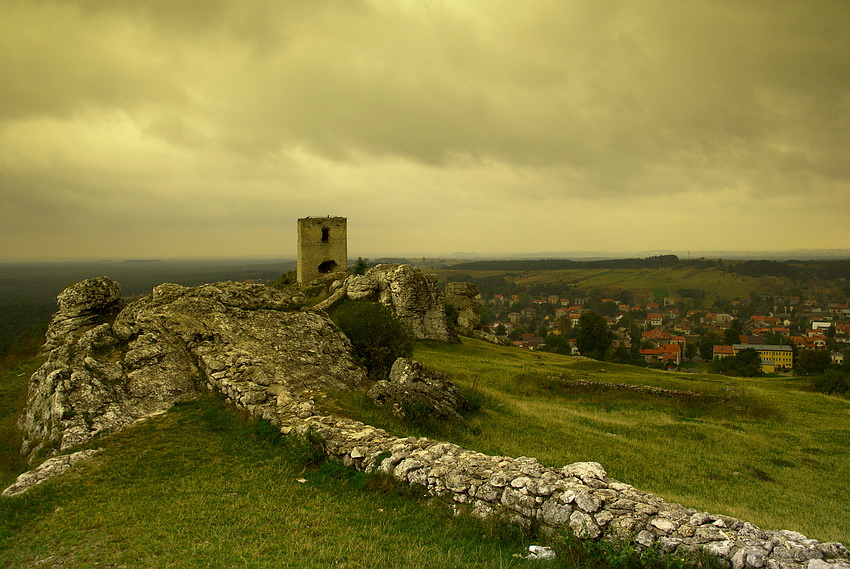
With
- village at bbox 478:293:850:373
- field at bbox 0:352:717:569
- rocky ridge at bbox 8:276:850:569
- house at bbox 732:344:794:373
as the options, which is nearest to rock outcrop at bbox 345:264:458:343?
rocky ridge at bbox 8:276:850:569

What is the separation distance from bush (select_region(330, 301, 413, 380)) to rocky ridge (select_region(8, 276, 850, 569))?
180 cm

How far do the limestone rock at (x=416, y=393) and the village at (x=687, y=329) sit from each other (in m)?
44.1

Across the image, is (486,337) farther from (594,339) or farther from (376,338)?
(376,338)

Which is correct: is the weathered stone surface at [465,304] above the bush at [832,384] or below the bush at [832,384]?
above

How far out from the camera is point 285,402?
12.0 m

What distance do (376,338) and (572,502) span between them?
1381 cm

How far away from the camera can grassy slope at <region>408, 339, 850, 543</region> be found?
448 inches

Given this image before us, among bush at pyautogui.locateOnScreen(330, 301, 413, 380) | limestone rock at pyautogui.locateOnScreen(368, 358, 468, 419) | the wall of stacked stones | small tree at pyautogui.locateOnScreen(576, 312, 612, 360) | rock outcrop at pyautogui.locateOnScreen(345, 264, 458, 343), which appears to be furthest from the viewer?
→ small tree at pyautogui.locateOnScreen(576, 312, 612, 360)

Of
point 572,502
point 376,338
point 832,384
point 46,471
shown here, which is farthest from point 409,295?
point 832,384

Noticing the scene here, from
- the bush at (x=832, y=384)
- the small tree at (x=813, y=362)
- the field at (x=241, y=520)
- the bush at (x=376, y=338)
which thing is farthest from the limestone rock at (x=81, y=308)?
the small tree at (x=813, y=362)

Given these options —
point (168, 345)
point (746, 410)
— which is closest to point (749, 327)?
point (746, 410)

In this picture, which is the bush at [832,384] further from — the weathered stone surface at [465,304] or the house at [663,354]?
the house at [663,354]

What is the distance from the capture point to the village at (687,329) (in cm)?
9144

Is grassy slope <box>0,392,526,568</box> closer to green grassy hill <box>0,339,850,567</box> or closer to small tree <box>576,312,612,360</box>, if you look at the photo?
green grassy hill <box>0,339,850,567</box>
